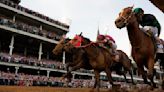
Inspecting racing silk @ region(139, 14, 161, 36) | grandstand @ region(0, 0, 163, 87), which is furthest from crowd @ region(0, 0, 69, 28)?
racing silk @ region(139, 14, 161, 36)

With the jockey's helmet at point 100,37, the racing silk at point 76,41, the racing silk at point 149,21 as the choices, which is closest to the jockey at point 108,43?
the jockey's helmet at point 100,37

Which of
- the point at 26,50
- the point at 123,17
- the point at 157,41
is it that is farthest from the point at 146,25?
the point at 26,50

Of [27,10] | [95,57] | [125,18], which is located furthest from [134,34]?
[27,10]

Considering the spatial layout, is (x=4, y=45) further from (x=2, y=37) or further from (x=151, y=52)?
(x=151, y=52)

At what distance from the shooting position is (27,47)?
1966 inches

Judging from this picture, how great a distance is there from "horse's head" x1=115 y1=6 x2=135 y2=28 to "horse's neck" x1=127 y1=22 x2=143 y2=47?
0.54 feet

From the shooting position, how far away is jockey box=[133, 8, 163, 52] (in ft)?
27.9

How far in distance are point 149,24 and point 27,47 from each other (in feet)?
141

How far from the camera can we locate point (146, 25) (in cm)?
894

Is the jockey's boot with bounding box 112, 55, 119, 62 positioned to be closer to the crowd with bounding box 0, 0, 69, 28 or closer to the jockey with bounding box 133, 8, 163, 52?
the jockey with bounding box 133, 8, 163, 52

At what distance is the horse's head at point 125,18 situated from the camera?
25.5 feet

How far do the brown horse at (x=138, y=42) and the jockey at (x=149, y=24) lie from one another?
1.32ft

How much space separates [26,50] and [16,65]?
13728 mm

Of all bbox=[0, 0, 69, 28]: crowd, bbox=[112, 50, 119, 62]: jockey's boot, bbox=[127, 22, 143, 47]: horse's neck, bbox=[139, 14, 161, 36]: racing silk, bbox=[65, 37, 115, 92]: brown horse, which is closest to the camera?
bbox=[127, 22, 143, 47]: horse's neck
